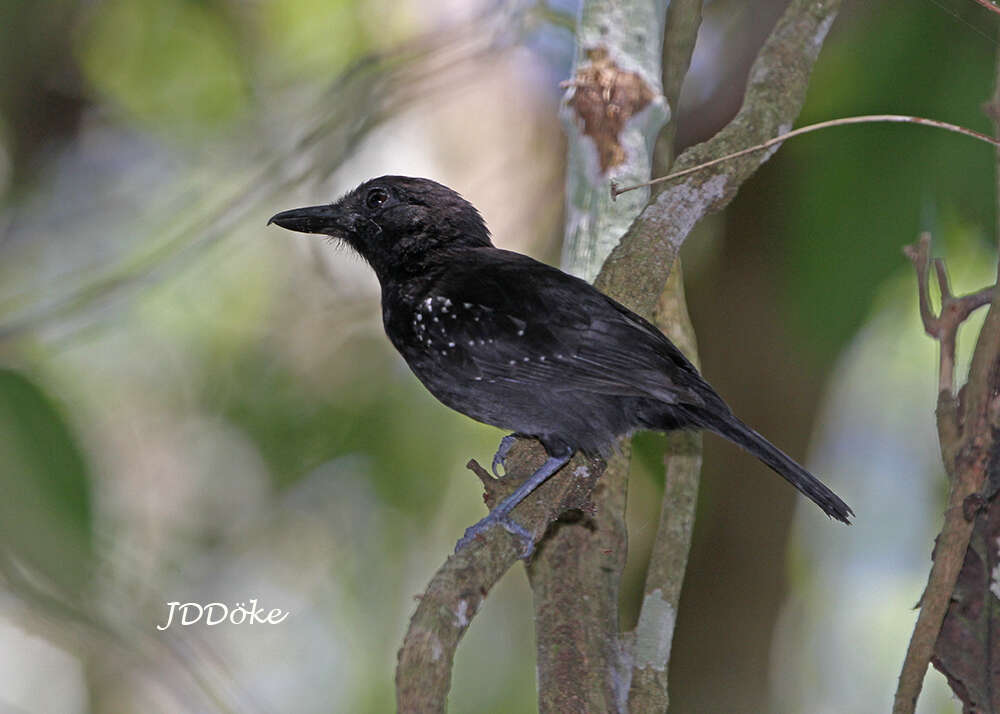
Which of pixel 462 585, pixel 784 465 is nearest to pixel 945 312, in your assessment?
pixel 784 465

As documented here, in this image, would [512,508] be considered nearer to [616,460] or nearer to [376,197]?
[616,460]

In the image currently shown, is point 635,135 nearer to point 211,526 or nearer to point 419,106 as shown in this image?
point 419,106

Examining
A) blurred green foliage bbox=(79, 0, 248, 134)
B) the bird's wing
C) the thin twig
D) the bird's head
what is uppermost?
blurred green foliage bbox=(79, 0, 248, 134)

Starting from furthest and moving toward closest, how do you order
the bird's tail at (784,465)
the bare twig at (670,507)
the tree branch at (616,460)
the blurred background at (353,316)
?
the blurred background at (353,316) → the bare twig at (670,507) → the tree branch at (616,460) → the bird's tail at (784,465)

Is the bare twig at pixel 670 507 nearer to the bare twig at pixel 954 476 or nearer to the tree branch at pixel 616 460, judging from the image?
the tree branch at pixel 616 460

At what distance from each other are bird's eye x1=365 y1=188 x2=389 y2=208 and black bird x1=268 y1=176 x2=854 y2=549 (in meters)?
0.41

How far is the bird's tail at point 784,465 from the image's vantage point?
2.54 meters

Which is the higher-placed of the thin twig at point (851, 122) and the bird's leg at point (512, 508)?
the thin twig at point (851, 122)

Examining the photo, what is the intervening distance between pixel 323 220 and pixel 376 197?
0.59 feet

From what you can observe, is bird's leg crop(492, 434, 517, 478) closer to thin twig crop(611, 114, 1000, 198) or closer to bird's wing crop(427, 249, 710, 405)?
bird's wing crop(427, 249, 710, 405)

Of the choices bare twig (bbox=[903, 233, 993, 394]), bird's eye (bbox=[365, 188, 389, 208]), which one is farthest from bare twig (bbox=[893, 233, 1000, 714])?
bird's eye (bbox=[365, 188, 389, 208])

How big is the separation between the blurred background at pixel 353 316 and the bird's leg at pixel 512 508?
4.17 ft

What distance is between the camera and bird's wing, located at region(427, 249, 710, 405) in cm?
269

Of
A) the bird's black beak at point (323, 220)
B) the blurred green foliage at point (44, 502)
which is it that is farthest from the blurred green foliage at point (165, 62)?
the blurred green foliage at point (44, 502)
